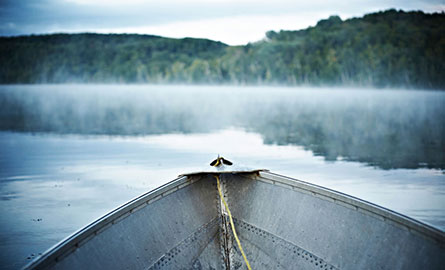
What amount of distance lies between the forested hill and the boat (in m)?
78.3

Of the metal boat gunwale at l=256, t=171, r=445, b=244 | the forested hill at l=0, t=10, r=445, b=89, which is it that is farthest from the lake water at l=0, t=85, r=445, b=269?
the forested hill at l=0, t=10, r=445, b=89

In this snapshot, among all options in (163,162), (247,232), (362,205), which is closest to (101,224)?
(247,232)

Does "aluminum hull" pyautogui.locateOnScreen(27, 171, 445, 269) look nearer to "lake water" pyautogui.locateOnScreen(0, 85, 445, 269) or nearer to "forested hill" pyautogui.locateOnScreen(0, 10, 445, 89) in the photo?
"lake water" pyautogui.locateOnScreen(0, 85, 445, 269)

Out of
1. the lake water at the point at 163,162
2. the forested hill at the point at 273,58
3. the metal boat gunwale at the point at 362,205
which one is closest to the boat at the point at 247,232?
the metal boat gunwale at the point at 362,205

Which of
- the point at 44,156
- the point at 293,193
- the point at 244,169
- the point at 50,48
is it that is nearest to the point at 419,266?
the point at 293,193

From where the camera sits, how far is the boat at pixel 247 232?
3480 mm

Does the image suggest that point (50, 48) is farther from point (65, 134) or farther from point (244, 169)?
point (244, 169)

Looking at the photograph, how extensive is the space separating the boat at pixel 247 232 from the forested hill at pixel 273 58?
257ft

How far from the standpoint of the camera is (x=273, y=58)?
316ft

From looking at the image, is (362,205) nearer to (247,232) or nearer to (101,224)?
(247,232)

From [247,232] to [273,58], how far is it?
94.0 m

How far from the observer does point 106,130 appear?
62.9 ft

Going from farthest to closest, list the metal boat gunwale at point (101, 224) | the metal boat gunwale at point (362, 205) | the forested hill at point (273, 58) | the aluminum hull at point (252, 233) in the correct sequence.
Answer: the forested hill at point (273, 58)
the aluminum hull at point (252, 233)
the metal boat gunwale at point (362, 205)
the metal boat gunwale at point (101, 224)

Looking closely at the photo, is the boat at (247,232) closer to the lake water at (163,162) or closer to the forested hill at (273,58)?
the lake water at (163,162)
